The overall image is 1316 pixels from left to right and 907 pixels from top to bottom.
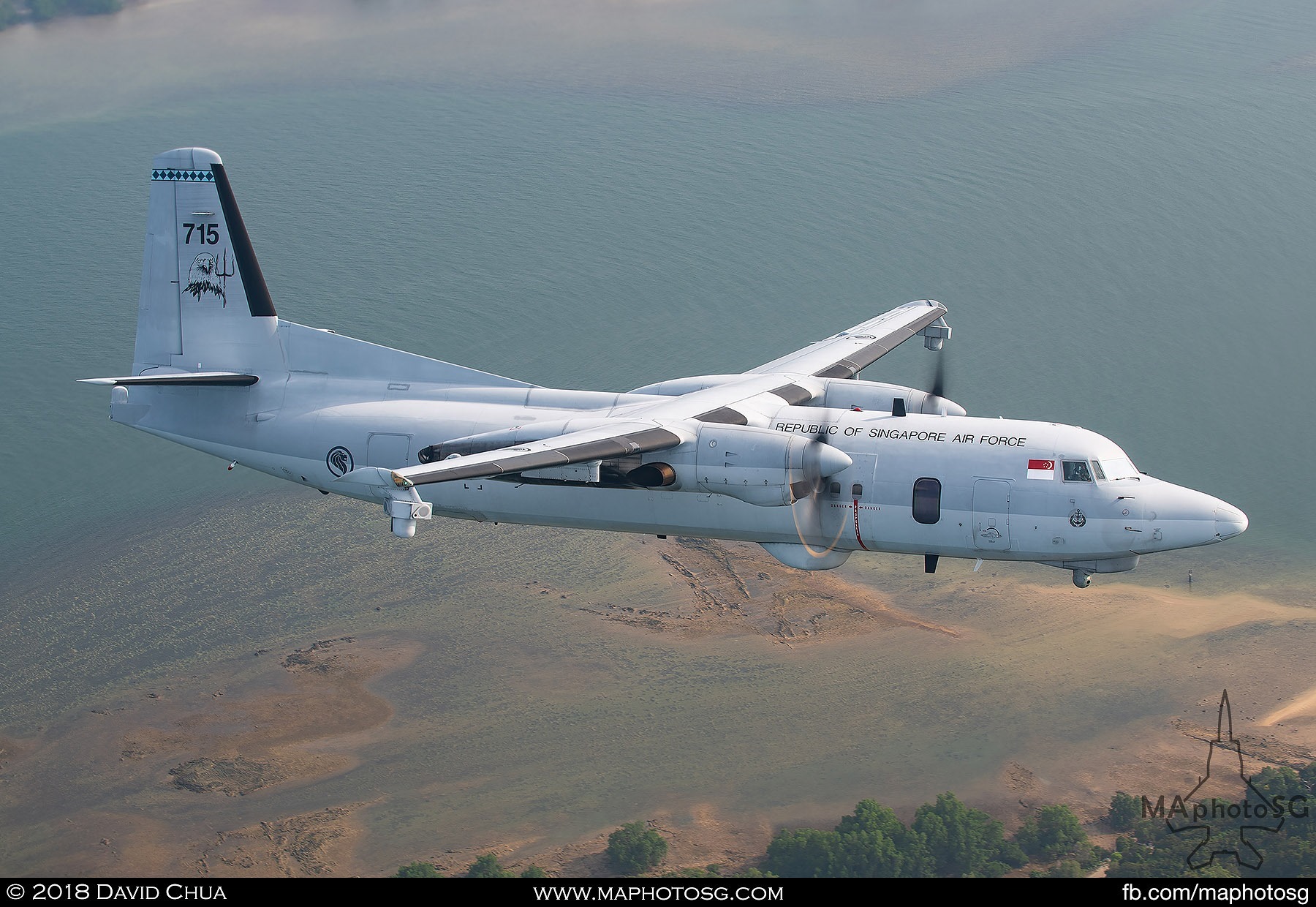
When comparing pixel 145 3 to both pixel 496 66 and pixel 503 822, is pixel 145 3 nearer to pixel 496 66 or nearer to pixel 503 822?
pixel 496 66

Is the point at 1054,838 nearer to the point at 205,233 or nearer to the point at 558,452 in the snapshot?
the point at 558,452

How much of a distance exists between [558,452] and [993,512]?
29.9ft

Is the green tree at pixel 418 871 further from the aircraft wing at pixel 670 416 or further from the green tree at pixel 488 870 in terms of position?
the aircraft wing at pixel 670 416

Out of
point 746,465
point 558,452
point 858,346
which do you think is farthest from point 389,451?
point 858,346

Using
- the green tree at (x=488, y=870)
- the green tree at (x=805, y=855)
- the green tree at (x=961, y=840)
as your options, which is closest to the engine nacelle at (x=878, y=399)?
the green tree at (x=805, y=855)

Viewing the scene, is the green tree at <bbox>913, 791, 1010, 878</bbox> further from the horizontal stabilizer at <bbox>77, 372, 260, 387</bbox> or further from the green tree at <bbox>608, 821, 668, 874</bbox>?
the horizontal stabilizer at <bbox>77, 372, 260, 387</bbox>

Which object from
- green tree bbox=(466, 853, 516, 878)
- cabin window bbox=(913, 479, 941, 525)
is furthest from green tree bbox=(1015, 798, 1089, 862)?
cabin window bbox=(913, 479, 941, 525)

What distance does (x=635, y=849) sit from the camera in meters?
38.7

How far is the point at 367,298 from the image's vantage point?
2500 inches

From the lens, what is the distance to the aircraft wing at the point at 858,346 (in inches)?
1363

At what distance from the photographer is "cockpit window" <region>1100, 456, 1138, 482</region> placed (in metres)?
26.2

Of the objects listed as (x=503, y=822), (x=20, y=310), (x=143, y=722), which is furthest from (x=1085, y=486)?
(x=20, y=310)

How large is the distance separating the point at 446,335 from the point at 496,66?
106 feet

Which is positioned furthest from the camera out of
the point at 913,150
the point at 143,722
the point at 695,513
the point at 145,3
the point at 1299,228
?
the point at 145,3
